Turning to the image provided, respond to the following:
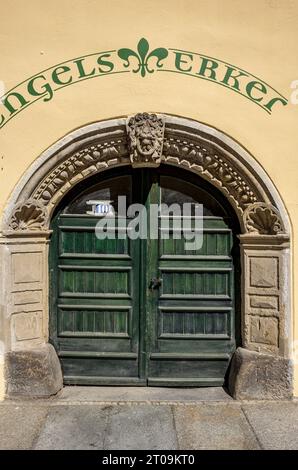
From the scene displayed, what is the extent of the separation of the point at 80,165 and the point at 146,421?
7.31 ft

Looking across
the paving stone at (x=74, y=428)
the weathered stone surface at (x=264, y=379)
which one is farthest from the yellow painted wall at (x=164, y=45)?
the paving stone at (x=74, y=428)

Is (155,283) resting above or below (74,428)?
above

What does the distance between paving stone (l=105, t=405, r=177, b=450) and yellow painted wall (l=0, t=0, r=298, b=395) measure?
2.03m

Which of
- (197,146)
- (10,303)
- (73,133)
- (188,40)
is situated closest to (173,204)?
(197,146)

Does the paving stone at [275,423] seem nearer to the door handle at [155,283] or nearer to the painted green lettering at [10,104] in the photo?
the door handle at [155,283]

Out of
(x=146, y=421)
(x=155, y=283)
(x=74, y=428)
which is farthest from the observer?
(x=155, y=283)

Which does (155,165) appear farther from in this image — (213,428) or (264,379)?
(213,428)

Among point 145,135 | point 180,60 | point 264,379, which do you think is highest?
point 180,60

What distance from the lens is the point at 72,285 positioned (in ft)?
13.7

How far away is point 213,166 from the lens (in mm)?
3963

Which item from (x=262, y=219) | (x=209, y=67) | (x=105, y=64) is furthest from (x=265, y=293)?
(x=105, y=64)

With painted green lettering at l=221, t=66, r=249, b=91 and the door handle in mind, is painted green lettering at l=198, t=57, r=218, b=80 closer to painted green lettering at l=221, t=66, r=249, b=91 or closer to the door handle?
painted green lettering at l=221, t=66, r=249, b=91

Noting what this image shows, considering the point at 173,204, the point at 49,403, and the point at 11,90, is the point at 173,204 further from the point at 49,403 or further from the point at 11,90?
the point at 49,403

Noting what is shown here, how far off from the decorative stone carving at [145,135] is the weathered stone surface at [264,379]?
6.73 ft
